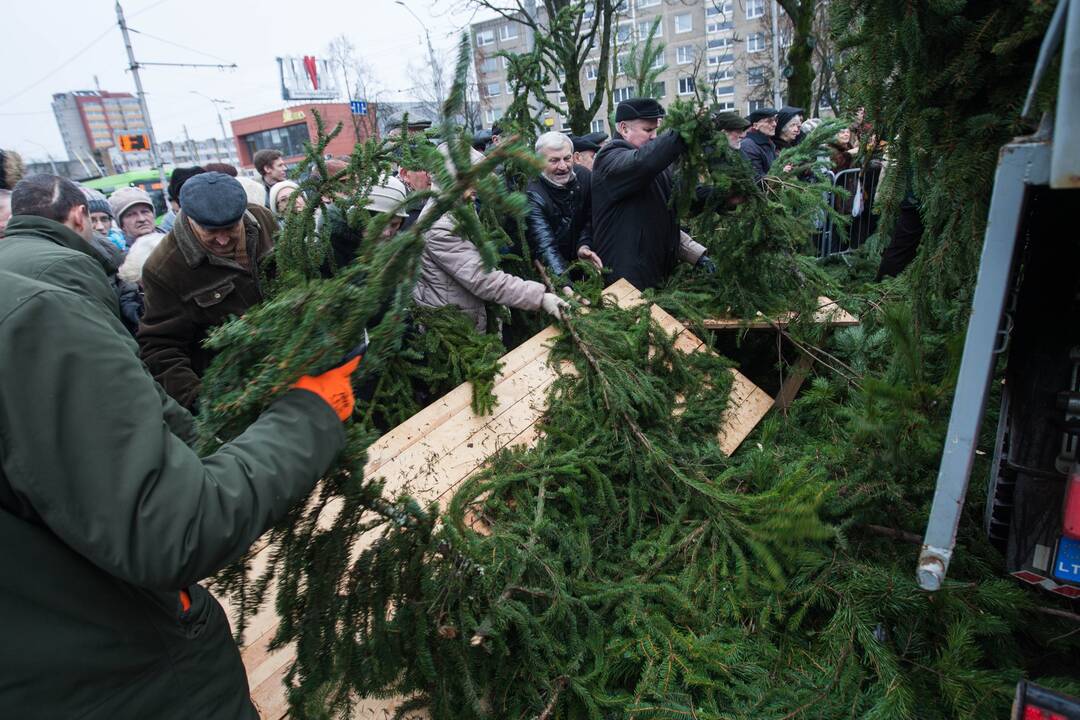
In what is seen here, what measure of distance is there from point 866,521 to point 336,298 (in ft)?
7.45

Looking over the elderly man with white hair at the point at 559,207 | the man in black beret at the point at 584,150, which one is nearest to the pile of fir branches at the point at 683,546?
the elderly man with white hair at the point at 559,207

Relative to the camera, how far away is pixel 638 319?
371 centimetres

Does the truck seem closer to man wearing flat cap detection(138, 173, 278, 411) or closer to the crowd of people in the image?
the crowd of people

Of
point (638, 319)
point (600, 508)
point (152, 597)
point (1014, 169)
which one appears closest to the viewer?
point (152, 597)

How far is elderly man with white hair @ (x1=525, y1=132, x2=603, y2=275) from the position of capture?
5.05 m

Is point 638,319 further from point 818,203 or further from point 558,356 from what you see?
point 818,203

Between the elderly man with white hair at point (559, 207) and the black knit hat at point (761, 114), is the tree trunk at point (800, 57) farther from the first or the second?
the elderly man with white hair at point (559, 207)

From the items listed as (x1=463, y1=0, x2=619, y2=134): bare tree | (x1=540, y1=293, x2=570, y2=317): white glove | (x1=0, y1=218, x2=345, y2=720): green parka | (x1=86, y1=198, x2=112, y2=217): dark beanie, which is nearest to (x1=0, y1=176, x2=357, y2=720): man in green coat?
(x1=0, y1=218, x2=345, y2=720): green parka

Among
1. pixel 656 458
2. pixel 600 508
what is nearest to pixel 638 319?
pixel 656 458

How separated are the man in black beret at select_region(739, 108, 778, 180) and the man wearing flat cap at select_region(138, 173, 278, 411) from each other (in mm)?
4614

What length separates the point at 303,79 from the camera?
42.7 metres

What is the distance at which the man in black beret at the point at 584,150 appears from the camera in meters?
6.94

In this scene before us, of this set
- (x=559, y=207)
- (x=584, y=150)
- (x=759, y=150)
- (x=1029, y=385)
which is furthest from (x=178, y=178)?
(x=1029, y=385)

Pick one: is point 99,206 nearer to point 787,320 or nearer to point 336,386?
point 336,386
